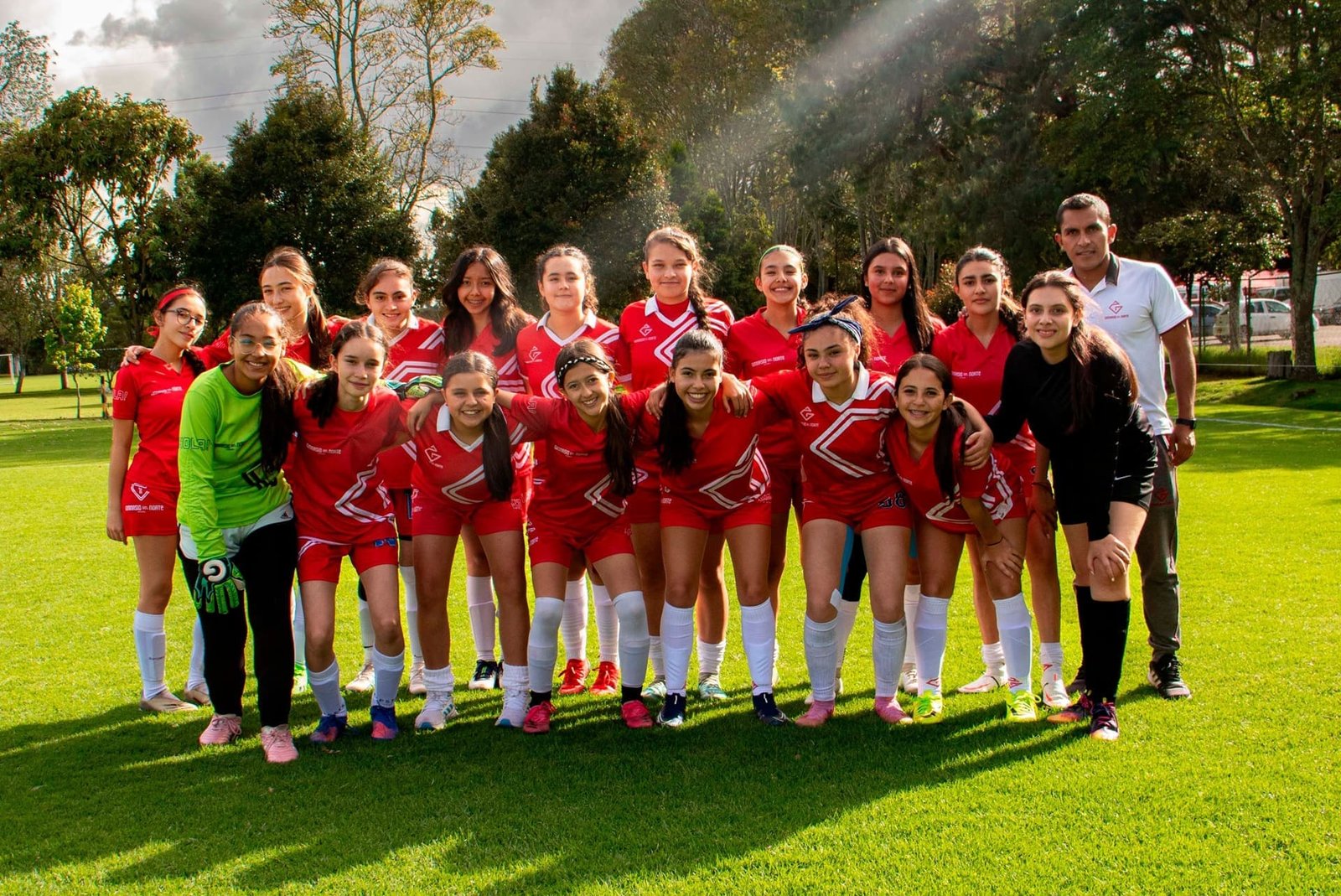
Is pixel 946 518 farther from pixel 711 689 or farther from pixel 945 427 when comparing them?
pixel 711 689

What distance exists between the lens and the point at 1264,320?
119 feet

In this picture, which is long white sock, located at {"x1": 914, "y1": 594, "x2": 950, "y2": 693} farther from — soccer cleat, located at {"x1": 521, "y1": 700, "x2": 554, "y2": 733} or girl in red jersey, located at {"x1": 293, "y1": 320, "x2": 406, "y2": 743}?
girl in red jersey, located at {"x1": 293, "y1": 320, "x2": 406, "y2": 743}

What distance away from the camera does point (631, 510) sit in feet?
15.5

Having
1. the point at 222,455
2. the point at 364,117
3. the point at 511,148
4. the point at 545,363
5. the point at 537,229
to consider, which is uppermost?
the point at 364,117

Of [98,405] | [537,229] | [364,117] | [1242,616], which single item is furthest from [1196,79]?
[98,405]

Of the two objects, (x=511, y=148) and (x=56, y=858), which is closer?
(x=56, y=858)

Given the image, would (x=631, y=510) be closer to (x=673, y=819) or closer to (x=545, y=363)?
(x=545, y=363)

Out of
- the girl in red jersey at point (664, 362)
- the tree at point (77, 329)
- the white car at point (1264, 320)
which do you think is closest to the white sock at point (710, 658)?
the girl in red jersey at point (664, 362)

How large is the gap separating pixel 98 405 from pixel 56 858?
123 feet

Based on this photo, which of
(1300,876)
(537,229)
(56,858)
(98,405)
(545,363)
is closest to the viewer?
(1300,876)

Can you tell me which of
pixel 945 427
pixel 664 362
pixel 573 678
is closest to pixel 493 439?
pixel 664 362

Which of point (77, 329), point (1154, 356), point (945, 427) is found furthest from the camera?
point (77, 329)

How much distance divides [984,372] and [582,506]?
1.89m

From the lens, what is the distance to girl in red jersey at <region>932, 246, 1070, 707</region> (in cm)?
445
